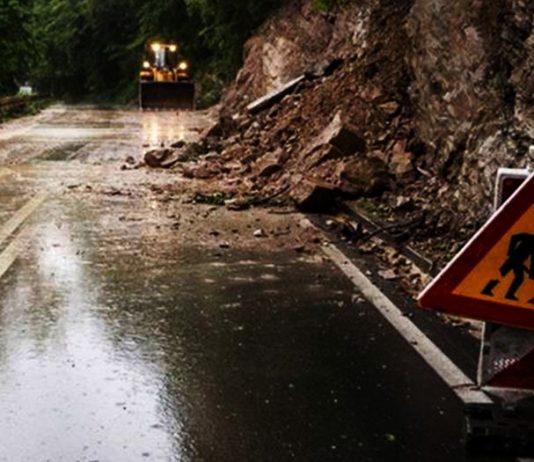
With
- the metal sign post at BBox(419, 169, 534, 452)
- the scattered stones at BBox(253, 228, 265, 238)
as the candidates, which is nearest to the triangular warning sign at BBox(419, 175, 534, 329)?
the metal sign post at BBox(419, 169, 534, 452)

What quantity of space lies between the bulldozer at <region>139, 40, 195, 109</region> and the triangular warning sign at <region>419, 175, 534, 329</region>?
3926 cm

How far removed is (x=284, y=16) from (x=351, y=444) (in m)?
33.3

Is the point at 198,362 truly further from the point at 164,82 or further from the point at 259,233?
the point at 164,82

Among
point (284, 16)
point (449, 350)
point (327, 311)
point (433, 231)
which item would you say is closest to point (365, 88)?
point (433, 231)

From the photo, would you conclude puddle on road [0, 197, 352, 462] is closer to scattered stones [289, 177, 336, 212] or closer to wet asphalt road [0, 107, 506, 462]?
wet asphalt road [0, 107, 506, 462]

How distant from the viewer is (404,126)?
14531 mm

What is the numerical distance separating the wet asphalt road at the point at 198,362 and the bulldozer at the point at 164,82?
3339cm

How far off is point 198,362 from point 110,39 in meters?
65.4

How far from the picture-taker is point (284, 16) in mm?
36312

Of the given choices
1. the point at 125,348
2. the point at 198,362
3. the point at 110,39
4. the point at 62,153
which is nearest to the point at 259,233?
the point at 125,348

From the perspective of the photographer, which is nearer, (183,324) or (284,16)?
(183,324)

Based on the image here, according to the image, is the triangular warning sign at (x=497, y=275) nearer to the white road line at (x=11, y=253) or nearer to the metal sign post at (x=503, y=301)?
the metal sign post at (x=503, y=301)

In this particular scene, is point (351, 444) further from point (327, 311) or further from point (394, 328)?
point (327, 311)

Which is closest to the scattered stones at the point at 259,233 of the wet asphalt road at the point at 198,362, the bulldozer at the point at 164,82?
the wet asphalt road at the point at 198,362
